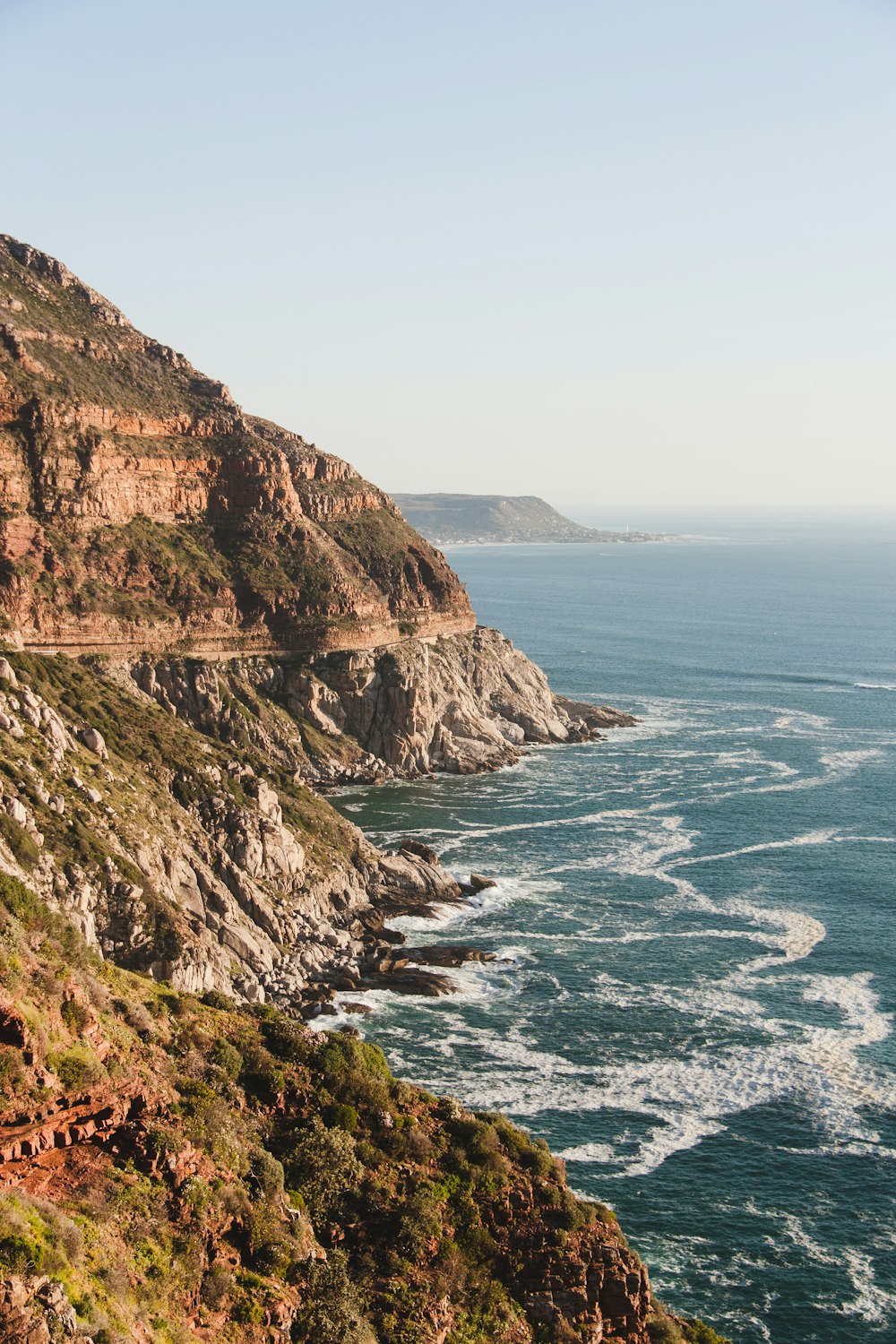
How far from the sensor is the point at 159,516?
481 ft

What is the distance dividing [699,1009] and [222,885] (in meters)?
32.2

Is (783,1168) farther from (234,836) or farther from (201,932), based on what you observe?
(234,836)

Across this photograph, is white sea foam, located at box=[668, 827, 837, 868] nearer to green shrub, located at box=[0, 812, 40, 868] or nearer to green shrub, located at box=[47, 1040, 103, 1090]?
green shrub, located at box=[0, 812, 40, 868]

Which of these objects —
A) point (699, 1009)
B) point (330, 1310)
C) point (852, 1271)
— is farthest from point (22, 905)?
point (699, 1009)

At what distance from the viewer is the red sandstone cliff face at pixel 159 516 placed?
12975cm

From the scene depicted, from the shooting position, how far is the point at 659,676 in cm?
19700

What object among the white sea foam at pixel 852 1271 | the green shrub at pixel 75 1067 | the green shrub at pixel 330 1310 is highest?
the green shrub at pixel 75 1067

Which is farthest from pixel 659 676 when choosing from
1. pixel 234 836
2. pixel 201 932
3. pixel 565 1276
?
pixel 565 1276

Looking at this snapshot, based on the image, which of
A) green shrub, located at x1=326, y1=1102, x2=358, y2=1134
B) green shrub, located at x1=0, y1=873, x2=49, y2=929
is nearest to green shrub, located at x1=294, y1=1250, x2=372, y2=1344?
green shrub, located at x1=326, y1=1102, x2=358, y2=1134

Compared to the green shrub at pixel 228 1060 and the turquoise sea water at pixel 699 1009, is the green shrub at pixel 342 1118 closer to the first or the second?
the green shrub at pixel 228 1060

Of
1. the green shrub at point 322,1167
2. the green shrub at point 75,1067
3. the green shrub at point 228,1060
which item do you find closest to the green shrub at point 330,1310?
the green shrub at point 322,1167

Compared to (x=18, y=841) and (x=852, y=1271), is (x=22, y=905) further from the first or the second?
(x=852, y=1271)

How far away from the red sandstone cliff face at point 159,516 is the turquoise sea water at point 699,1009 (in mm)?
27119

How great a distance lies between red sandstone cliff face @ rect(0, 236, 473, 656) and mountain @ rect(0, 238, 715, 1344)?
1.25 feet
